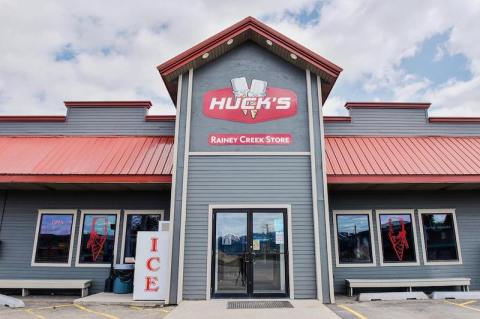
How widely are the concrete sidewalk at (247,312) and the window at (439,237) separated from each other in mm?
5061

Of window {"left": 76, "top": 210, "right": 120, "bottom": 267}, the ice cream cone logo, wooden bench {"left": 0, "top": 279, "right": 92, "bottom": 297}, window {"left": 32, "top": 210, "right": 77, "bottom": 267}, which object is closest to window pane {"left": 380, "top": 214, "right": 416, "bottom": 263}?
the ice cream cone logo

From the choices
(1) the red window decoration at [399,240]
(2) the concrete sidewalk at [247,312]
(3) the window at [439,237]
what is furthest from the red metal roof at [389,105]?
(2) the concrete sidewalk at [247,312]

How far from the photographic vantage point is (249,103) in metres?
9.68

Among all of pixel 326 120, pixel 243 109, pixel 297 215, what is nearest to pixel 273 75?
pixel 243 109

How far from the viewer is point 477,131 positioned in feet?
40.1

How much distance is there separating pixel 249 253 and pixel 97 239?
531 cm

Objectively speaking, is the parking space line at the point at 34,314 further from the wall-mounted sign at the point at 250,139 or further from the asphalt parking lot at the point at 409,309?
the asphalt parking lot at the point at 409,309

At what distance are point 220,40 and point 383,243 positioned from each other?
8.23m

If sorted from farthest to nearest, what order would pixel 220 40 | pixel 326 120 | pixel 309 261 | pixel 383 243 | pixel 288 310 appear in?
pixel 326 120 → pixel 383 243 → pixel 220 40 → pixel 309 261 → pixel 288 310

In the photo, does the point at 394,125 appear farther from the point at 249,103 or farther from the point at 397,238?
the point at 249,103

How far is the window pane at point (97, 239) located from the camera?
10484 mm

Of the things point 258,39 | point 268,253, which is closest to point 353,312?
point 268,253

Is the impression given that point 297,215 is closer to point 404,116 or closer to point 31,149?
point 404,116

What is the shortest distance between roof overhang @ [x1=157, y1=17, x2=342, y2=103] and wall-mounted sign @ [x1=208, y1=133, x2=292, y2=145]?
7.20 feet
